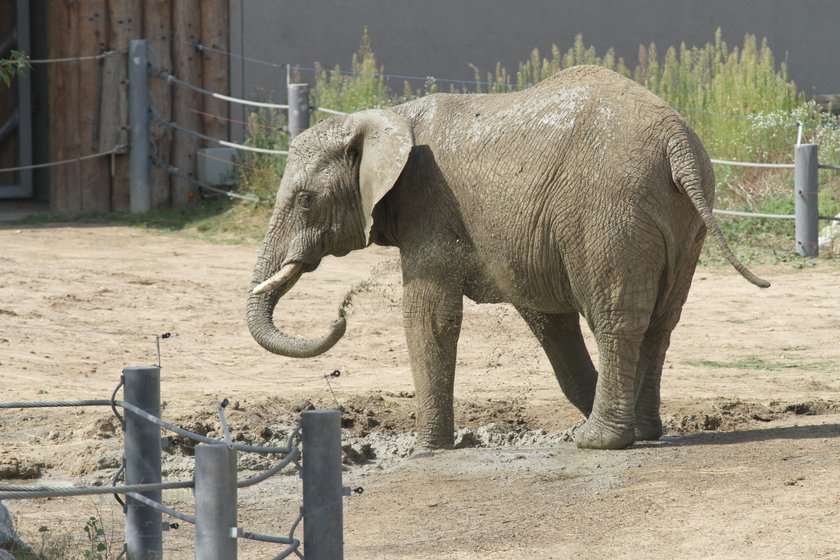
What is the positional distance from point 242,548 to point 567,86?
2.70 meters

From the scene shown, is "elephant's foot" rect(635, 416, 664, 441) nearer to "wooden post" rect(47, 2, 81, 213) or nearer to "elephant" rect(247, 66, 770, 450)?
"elephant" rect(247, 66, 770, 450)

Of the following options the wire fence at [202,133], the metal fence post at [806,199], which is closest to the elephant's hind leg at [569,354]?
the metal fence post at [806,199]

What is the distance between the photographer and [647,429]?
24.3ft

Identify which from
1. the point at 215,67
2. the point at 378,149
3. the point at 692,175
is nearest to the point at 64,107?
the point at 215,67

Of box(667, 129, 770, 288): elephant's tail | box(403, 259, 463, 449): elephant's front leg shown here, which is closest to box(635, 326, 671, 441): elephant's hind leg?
box(667, 129, 770, 288): elephant's tail

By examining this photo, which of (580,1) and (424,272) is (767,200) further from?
(424,272)

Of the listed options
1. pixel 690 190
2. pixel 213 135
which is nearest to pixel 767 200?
pixel 213 135

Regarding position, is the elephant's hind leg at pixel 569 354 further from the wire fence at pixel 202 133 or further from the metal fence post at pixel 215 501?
the wire fence at pixel 202 133

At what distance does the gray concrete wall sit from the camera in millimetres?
16109

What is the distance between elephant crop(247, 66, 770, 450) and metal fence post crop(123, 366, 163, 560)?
2.24 m

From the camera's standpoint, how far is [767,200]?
1398 centimetres

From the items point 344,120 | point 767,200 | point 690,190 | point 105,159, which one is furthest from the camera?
point 105,159

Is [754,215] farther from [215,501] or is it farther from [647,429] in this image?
[215,501]

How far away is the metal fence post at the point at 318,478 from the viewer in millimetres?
4062
